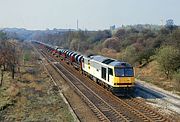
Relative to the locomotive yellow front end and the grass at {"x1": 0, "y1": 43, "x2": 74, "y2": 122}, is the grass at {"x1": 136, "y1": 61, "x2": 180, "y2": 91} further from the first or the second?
the grass at {"x1": 0, "y1": 43, "x2": 74, "y2": 122}

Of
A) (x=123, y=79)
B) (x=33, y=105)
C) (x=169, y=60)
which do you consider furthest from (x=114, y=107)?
(x=169, y=60)

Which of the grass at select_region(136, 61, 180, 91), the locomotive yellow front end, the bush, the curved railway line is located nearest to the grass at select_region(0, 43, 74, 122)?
the curved railway line

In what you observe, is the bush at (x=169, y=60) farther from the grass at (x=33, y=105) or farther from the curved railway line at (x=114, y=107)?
the grass at (x=33, y=105)

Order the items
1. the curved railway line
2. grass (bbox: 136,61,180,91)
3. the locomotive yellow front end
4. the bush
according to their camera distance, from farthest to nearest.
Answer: the bush < grass (bbox: 136,61,180,91) < the locomotive yellow front end < the curved railway line

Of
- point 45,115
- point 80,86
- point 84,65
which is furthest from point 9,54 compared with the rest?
point 45,115

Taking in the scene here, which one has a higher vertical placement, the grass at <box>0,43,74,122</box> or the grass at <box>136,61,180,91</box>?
the grass at <box>0,43,74,122</box>

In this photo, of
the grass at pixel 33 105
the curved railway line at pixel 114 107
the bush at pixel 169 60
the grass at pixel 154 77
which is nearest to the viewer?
the curved railway line at pixel 114 107

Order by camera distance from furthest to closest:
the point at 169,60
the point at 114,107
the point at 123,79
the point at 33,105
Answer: the point at 169,60, the point at 123,79, the point at 33,105, the point at 114,107

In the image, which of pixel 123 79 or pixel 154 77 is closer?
pixel 123 79

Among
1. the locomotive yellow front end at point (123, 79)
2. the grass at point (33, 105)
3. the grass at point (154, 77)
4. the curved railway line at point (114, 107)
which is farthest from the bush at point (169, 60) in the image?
the grass at point (33, 105)

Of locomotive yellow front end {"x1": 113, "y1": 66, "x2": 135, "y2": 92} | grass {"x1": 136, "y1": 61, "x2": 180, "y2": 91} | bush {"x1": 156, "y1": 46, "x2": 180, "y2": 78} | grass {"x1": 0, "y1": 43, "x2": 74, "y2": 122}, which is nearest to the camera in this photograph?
grass {"x1": 0, "y1": 43, "x2": 74, "y2": 122}

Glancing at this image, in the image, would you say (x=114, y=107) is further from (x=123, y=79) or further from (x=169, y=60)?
(x=169, y=60)

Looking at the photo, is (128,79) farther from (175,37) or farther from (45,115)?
(175,37)

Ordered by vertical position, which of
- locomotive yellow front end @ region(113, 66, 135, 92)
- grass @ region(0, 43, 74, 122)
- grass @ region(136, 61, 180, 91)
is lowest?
grass @ region(136, 61, 180, 91)
